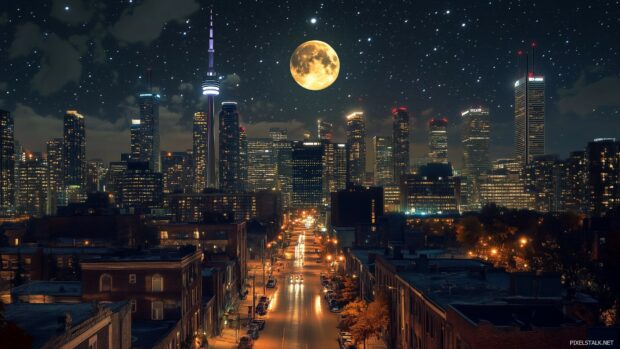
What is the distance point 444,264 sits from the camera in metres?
63.8

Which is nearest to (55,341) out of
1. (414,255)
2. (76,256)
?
(414,255)

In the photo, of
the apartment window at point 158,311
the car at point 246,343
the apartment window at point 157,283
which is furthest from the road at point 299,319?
the apartment window at point 157,283

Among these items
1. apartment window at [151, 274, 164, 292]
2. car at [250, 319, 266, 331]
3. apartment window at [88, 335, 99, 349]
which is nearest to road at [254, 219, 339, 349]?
car at [250, 319, 266, 331]

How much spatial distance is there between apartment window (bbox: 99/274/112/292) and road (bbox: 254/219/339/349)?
15883mm

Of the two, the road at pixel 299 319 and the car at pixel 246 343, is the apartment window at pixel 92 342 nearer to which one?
the car at pixel 246 343

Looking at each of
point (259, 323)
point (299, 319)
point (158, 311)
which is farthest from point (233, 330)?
point (158, 311)

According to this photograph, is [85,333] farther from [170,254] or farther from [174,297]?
[170,254]

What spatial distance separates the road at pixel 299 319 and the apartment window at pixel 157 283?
12707mm

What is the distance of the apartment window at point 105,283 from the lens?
50750 mm

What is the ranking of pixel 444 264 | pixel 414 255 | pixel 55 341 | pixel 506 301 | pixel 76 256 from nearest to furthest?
pixel 55 341 → pixel 506 301 → pixel 444 264 → pixel 414 255 → pixel 76 256

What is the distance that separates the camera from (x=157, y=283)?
171ft

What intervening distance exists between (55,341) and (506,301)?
2385 cm

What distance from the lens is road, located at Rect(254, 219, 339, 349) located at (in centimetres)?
6203

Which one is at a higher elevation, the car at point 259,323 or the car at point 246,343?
the car at point 246,343
